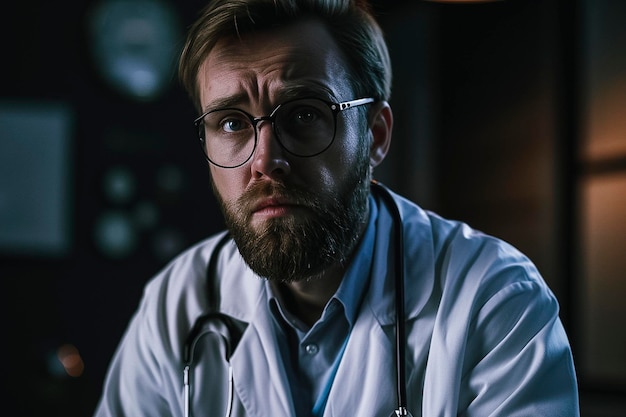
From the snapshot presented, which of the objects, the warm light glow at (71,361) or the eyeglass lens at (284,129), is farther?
the warm light glow at (71,361)

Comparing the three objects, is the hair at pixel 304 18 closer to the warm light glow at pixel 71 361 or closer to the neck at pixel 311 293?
the neck at pixel 311 293

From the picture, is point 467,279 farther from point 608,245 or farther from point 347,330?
point 608,245

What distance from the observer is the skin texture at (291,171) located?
1624 millimetres

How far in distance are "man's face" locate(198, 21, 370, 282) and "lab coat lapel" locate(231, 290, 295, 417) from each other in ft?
0.50

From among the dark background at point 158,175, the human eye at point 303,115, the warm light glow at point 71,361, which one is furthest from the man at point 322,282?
the warm light glow at point 71,361

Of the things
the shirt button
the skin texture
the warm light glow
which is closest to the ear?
the skin texture

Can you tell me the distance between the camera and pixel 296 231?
1.63 m

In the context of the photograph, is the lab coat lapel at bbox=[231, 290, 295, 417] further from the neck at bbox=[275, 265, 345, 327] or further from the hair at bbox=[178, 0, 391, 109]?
the hair at bbox=[178, 0, 391, 109]

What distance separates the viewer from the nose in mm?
1600

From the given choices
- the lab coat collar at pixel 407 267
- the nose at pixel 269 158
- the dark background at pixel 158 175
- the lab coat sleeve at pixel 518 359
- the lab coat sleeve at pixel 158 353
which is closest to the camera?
the lab coat sleeve at pixel 518 359

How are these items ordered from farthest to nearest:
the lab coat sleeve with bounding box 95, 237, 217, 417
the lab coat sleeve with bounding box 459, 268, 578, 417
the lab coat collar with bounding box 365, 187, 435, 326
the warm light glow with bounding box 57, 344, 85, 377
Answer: the warm light glow with bounding box 57, 344, 85, 377
the lab coat sleeve with bounding box 95, 237, 217, 417
the lab coat collar with bounding box 365, 187, 435, 326
the lab coat sleeve with bounding box 459, 268, 578, 417

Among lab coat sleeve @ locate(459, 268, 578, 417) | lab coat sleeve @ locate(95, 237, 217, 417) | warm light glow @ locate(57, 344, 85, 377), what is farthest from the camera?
warm light glow @ locate(57, 344, 85, 377)

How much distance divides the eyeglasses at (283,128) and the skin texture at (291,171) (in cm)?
1

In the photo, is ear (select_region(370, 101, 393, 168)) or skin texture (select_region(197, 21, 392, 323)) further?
ear (select_region(370, 101, 393, 168))
